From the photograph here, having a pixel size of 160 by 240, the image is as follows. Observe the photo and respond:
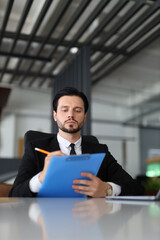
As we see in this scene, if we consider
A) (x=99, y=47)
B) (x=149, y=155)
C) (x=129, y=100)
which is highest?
(x=99, y=47)

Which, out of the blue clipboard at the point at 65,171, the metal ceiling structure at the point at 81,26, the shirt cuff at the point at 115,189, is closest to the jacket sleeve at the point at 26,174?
the blue clipboard at the point at 65,171

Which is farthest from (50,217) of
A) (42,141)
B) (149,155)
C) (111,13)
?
(149,155)

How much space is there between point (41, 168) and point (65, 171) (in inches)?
→ 18.5

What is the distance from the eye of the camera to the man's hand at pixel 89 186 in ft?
3.90

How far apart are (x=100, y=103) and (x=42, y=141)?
926 cm

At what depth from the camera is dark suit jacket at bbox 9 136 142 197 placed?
4.55 feet

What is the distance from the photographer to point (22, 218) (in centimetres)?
59

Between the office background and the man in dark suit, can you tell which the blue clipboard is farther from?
the office background

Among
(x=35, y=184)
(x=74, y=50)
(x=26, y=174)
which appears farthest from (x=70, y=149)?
(x=74, y=50)

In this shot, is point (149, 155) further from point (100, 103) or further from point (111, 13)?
point (111, 13)

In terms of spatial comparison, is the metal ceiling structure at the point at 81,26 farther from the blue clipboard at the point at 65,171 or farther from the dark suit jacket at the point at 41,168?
the blue clipboard at the point at 65,171

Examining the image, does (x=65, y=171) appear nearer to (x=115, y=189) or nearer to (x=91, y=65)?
(x=115, y=189)

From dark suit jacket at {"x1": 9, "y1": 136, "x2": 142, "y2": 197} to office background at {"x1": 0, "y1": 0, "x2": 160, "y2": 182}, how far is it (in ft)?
11.0

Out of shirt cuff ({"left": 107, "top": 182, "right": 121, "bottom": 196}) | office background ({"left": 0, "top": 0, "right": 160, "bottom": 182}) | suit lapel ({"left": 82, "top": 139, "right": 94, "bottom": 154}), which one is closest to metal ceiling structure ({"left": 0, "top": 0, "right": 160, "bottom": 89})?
office background ({"left": 0, "top": 0, "right": 160, "bottom": 182})
